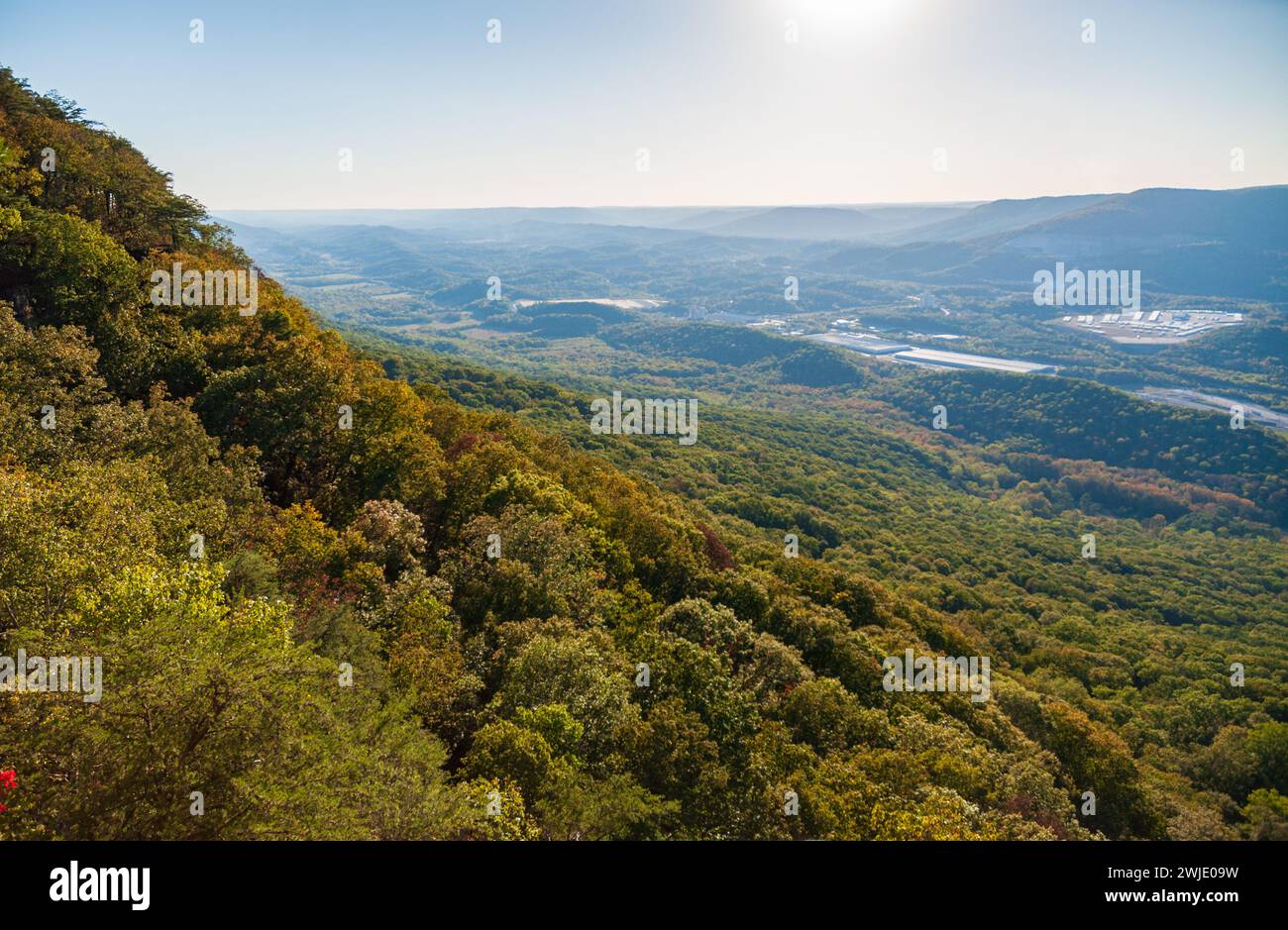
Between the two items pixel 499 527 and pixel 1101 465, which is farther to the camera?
pixel 1101 465

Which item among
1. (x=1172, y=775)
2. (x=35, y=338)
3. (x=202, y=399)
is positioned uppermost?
(x=35, y=338)

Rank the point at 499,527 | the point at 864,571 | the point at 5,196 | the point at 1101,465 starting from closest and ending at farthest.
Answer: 1. the point at 499,527
2. the point at 5,196
3. the point at 864,571
4. the point at 1101,465

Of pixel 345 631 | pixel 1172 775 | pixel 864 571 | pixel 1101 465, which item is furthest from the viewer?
pixel 1101 465

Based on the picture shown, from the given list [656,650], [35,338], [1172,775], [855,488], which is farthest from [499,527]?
[855,488]

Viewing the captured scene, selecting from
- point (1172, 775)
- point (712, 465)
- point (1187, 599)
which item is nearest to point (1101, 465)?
point (1187, 599)
